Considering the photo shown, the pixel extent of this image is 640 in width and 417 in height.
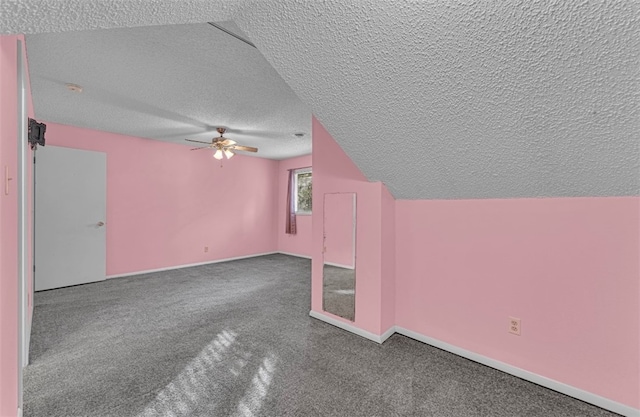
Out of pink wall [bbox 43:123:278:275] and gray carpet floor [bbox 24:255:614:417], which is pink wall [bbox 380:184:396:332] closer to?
gray carpet floor [bbox 24:255:614:417]

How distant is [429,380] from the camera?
6.29ft

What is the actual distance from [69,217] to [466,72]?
202 inches

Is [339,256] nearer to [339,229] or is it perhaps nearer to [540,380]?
[339,229]

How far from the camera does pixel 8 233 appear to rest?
1208 mm

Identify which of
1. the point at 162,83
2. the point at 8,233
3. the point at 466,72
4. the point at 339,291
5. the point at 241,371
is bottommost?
the point at 241,371

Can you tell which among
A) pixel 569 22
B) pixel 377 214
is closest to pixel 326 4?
pixel 569 22

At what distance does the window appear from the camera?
255 inches

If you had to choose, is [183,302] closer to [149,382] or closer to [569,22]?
[149,382]

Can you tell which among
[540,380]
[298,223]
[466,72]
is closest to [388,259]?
[540,380]

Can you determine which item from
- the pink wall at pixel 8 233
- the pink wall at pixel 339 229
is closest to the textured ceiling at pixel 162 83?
the pink wall at pixel 8 233

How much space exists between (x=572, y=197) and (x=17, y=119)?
10.5 feet

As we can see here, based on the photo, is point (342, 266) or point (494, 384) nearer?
point (494, 384)

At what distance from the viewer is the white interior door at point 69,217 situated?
3.82 metres

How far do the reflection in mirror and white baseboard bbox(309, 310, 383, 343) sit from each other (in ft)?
0.21
